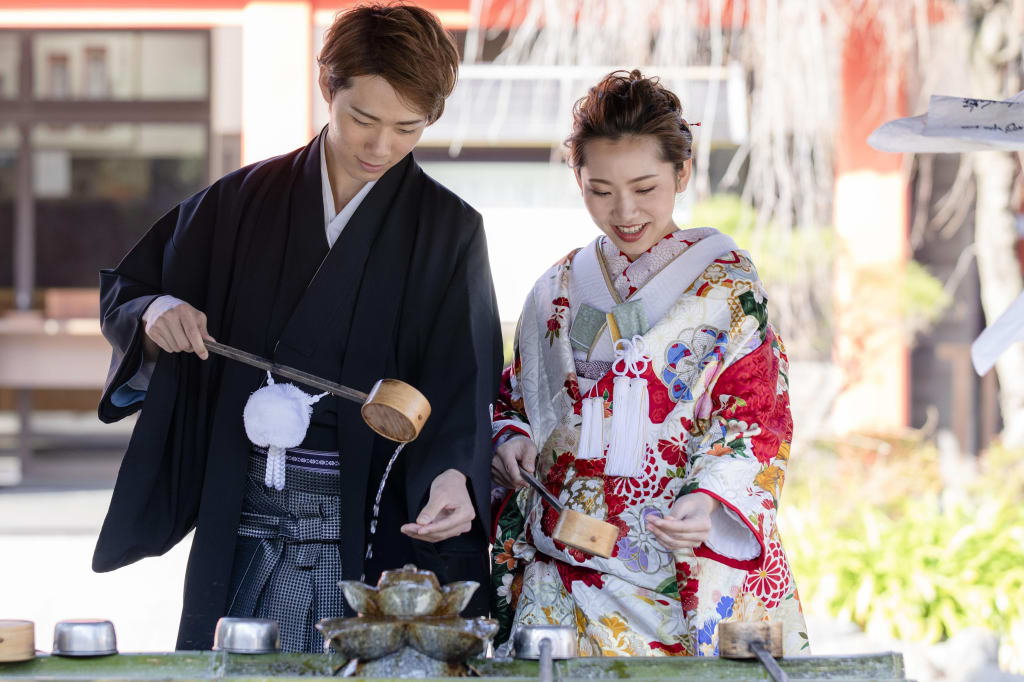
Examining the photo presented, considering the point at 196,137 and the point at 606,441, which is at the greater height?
the point at 196,137

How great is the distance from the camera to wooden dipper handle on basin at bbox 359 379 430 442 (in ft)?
6.05

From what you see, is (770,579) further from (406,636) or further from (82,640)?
(82,640)

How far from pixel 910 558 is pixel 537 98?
177 inches

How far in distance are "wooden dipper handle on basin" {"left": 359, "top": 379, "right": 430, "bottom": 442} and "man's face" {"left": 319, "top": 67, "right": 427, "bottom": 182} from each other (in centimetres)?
56

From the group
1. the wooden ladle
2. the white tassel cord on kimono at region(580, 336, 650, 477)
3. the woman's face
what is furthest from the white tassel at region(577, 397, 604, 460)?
the wooden ladle

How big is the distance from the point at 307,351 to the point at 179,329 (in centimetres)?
26

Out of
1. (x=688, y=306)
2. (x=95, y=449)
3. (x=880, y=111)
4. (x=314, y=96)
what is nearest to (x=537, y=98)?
(x=314, y=96)

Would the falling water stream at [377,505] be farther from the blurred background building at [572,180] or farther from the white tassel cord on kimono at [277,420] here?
the blurred background building at [572,180]

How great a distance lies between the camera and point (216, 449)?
89.4 inches

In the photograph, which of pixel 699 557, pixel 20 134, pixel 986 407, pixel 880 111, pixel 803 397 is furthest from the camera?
pixel 20 134

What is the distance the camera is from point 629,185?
2.30 m

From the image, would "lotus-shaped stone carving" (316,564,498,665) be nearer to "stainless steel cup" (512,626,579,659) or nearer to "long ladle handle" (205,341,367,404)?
"stainless steel cup" (512,626,579,659)

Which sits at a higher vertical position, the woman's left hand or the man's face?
the man's face

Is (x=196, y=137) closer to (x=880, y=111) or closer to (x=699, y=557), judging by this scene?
(x=880, y=111)
